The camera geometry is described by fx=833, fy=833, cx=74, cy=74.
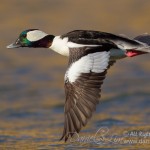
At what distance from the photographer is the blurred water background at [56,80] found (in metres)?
11.5

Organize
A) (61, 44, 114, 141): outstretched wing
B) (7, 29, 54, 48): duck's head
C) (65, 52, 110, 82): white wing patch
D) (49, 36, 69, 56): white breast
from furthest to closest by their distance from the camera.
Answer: (7, 29, 54, 48): duck's head → (49, 36, 69, 56): white breast → (65, 52, 110, 82): white wing patch → (61, 44, 114, 141): outstretched wing

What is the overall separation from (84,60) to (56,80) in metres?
6.16

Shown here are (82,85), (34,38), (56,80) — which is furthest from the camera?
(56,80)

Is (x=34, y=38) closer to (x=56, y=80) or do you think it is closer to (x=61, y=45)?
(x=61, y=45)

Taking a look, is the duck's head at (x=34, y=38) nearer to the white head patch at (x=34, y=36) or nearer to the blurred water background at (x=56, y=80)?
the white head patch at (x=34, y=36)

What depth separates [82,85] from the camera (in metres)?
8.83

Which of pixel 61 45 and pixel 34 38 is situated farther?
pixel 34 38

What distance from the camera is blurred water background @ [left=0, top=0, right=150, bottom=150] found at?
11.5m

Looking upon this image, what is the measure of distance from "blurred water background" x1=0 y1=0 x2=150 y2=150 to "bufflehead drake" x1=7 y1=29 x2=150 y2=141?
1.30 m

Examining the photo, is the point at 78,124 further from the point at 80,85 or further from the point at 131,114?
the point at 131,114

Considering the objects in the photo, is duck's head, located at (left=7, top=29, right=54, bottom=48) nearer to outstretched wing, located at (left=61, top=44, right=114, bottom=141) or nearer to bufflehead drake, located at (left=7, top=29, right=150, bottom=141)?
bufflehead drake, located at (left=7, top=29, right=150, bottom=141)

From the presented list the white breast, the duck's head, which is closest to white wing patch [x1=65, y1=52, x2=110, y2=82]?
the white breast

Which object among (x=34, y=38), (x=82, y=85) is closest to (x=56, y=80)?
(x=34, y=38)

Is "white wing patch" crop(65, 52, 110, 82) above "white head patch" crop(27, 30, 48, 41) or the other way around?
the other way around
